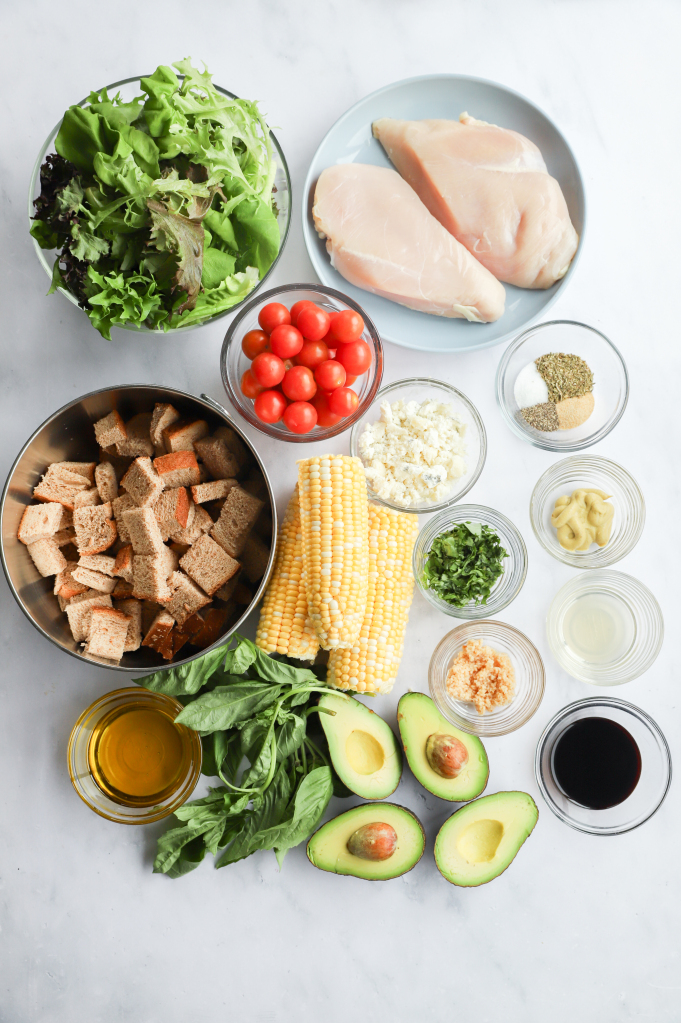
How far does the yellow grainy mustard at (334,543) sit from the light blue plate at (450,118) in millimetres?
577

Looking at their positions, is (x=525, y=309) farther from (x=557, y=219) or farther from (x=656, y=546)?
(x=656, y=546)

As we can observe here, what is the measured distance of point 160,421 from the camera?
6.29 ft

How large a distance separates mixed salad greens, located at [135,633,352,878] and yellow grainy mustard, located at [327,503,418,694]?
0.11 metres

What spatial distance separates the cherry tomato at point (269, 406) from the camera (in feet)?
6.32

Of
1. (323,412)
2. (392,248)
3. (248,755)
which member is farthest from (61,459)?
(392,248)

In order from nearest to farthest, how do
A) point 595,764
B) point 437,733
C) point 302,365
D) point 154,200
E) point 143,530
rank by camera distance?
1. point 154,200
2. point 143,530
3. point 302,365
4. point 437,733
5. point 595,764

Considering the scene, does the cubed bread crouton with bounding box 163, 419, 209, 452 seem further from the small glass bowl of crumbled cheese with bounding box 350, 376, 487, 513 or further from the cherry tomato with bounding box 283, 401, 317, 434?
the small glass bowl of crumbled cheese with bounding box 350, 376, 487, 513

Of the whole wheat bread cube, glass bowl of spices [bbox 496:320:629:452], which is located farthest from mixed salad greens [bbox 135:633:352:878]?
glass bowl of spices [bbox 496:320:629:452]

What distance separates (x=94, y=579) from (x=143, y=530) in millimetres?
245

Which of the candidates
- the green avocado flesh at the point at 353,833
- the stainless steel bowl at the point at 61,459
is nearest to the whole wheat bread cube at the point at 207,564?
the stainless steel bowl at the point at 61,459

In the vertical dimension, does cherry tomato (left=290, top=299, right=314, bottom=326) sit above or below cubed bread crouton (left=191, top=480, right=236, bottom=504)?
above

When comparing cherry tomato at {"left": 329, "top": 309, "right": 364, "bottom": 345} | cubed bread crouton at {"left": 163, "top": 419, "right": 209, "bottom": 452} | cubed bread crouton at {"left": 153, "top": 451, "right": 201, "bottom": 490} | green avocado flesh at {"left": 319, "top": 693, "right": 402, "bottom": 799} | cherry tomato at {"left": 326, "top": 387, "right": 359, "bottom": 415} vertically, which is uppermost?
cherry tomato at {"left": 329, "top": 309, "right": 364, "bottom": 345}

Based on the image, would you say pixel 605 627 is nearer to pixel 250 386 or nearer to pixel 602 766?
pixel 602 766

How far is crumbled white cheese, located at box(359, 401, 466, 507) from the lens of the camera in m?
2.09
